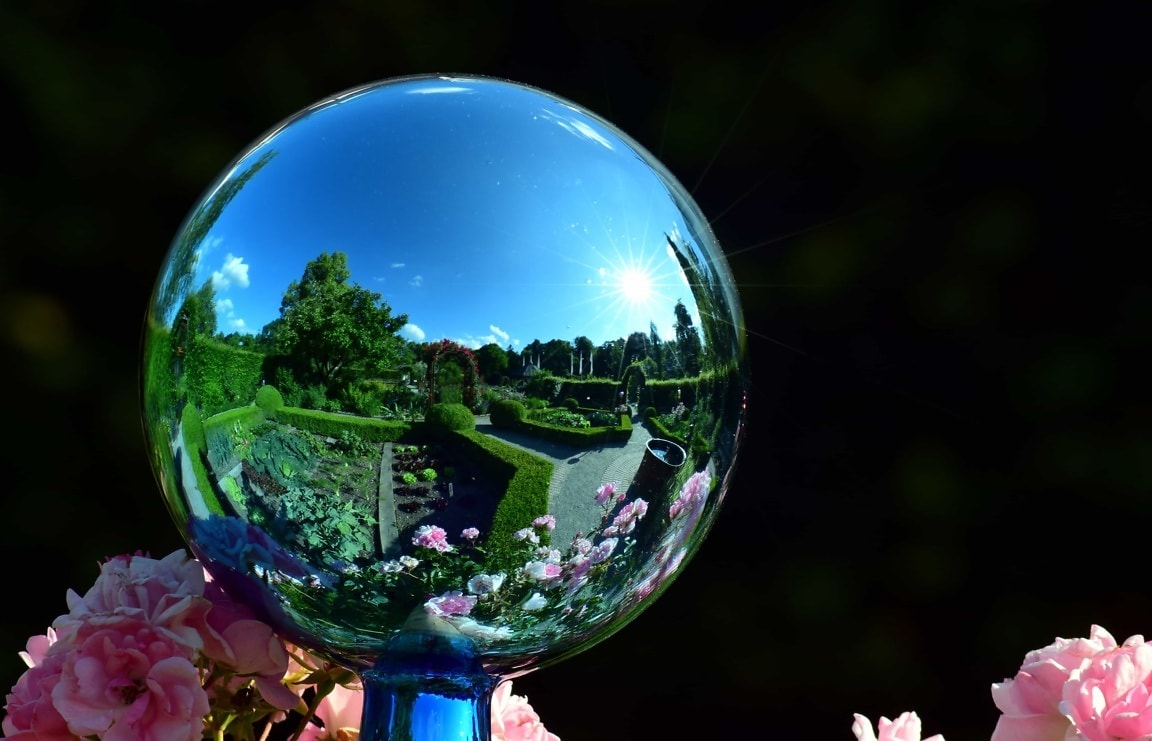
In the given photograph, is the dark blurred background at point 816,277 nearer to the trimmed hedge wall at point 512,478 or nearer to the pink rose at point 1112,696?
the pink rose at point 1112,696

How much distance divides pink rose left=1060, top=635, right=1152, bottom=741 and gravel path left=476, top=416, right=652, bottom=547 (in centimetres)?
35

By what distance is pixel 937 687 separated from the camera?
Answer: 210 cm

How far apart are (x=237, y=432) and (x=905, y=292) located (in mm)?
1533

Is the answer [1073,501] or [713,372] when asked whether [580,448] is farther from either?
[1073,501]

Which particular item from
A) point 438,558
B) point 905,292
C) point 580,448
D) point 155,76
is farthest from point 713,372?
point 155,76

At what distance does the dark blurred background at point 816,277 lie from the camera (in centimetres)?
204

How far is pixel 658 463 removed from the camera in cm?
84

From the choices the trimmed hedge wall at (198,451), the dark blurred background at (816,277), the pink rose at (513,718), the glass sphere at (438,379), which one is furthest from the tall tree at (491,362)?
the dark blurred background at (816,277)

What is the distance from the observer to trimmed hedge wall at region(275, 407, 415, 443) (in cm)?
77

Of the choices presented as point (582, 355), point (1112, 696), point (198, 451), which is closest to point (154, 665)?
point (198, 451)

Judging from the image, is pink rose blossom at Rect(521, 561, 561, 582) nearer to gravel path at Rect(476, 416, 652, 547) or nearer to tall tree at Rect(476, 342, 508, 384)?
gravel path at Rect(476, 416, 652, 547)

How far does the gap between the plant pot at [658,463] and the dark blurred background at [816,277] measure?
1.25 metres

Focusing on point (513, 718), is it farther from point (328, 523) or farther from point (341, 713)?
point (328, 523)

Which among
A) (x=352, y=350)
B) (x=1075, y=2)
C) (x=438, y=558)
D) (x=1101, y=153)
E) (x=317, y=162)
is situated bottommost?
(x=438, y=558)
